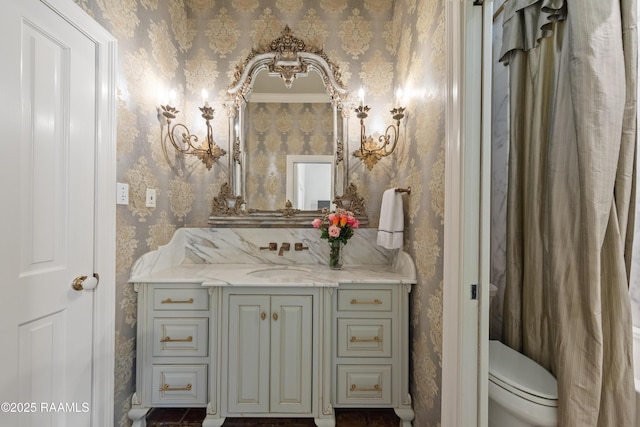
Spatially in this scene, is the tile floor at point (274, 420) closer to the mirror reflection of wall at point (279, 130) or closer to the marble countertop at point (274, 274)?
the marble countertop at point (274, 274)

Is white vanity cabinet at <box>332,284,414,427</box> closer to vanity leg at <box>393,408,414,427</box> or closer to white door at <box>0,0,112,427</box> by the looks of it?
vanity leg at <box>393,408,414,427</box>

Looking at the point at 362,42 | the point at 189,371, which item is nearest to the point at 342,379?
the point at 189,371

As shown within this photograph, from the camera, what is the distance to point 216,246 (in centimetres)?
196

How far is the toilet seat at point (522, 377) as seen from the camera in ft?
3.15

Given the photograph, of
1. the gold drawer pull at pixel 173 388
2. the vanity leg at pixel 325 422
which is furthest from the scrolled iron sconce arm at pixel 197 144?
the vanity leg at pixel 325 422

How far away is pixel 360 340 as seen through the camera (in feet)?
4.87

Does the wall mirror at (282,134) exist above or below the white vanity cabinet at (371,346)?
above

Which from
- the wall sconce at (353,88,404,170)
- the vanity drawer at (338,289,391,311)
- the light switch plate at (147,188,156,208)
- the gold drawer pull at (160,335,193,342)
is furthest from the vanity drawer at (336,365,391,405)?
the light switch plate at (147,188,156,208)

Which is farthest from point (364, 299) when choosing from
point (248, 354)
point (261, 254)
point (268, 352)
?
point (261, 254)

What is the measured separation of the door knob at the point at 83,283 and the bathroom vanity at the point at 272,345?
237 millimetres

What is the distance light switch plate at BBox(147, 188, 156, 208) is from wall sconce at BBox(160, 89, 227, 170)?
0.34 metres

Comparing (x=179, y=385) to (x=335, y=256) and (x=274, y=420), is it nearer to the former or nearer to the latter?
(x=274, y=420)

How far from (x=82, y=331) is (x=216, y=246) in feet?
2.87

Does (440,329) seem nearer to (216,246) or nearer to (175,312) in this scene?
(175,312)
